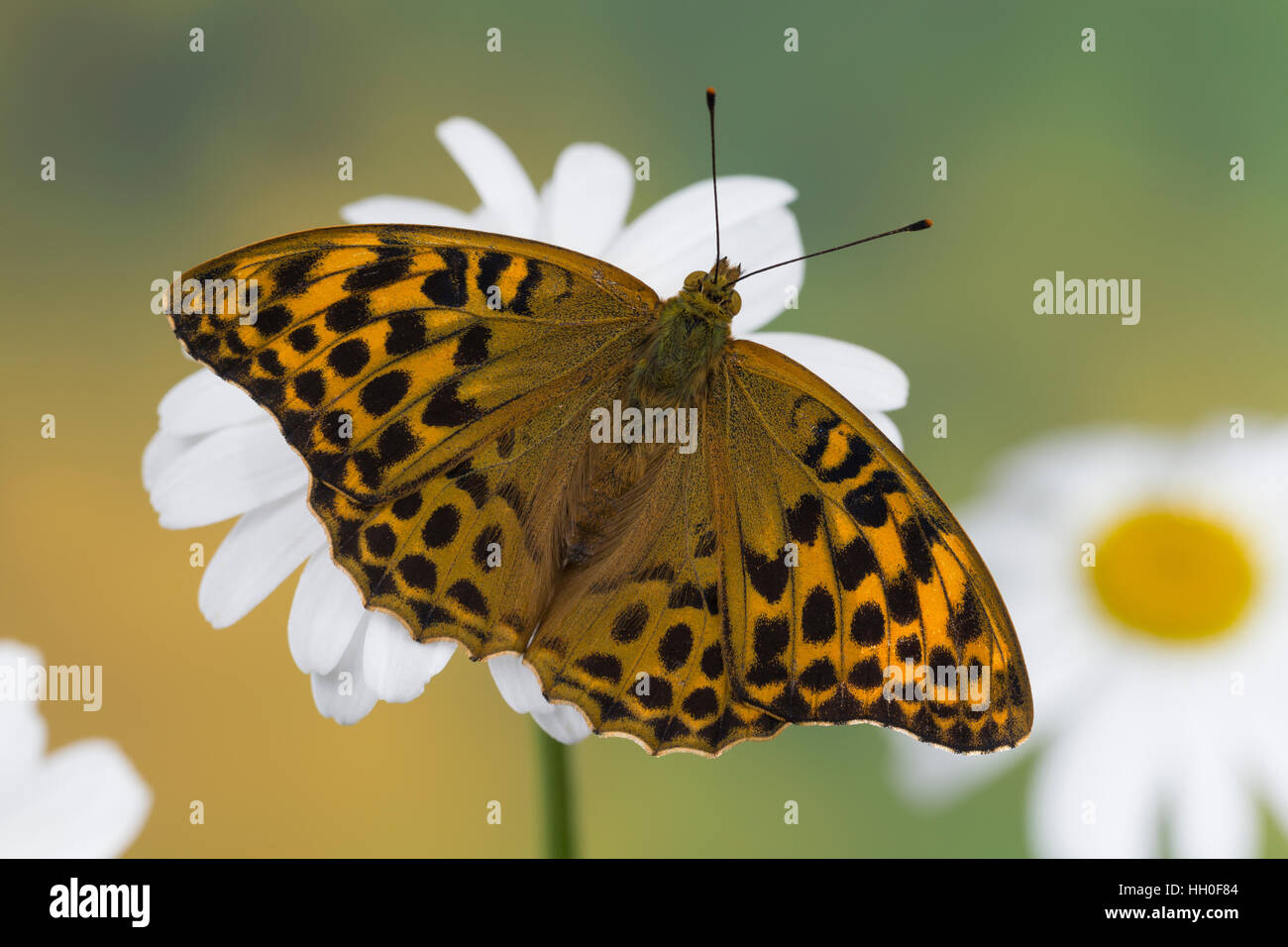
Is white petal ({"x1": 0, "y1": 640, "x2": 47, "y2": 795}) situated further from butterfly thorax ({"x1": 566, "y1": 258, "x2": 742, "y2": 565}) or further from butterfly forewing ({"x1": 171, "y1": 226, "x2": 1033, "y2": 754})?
butterfly thorax ({"x1": 566, "y1": 258, "x2": 742, "y2": 565})

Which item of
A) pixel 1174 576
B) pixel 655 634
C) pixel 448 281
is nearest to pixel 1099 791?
pixel 1174 576

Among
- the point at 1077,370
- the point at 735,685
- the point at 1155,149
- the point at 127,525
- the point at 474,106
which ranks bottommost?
the point at 735,685

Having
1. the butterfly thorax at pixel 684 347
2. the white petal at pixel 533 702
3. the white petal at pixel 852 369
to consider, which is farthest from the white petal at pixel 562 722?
the white petal at pixel 852 369

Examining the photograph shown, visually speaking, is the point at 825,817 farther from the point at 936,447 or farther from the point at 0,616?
the point at 0,616

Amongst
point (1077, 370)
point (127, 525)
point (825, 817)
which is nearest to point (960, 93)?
point (1077, 370)

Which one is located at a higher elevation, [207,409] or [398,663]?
[207,409]

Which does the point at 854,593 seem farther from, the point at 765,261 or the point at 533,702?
the point at 765,261

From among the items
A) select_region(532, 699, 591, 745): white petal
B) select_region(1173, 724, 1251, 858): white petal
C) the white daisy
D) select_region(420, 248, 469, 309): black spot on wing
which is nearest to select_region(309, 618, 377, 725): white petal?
the white daisy
